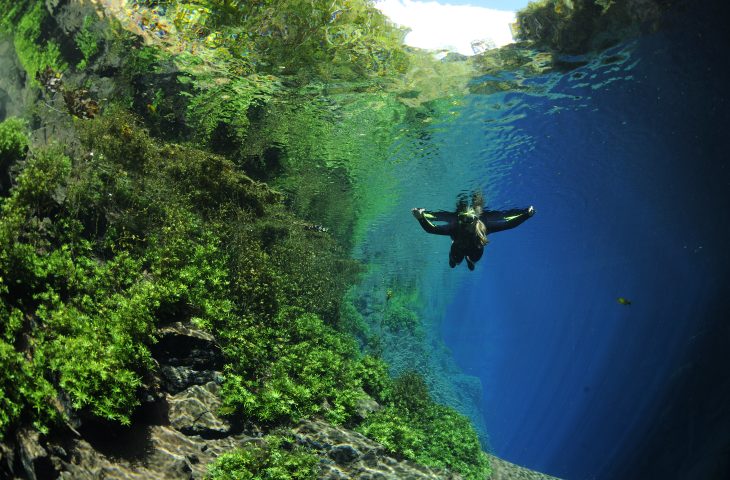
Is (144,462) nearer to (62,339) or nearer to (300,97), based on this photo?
(62,339)

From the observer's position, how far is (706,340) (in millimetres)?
23484

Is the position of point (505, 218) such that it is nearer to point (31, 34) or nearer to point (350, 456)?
point (350, 456)

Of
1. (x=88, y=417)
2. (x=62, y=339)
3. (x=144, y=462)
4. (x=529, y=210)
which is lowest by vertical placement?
(x=144, y=462)

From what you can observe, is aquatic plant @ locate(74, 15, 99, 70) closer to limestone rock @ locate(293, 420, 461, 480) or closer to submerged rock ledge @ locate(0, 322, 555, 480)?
submerged rock ledge @ locate(0, 322, 555, 480)

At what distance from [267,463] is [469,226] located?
687cm

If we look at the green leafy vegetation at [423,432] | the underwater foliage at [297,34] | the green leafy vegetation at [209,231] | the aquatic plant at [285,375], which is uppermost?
the underwater foliage at [297,34]

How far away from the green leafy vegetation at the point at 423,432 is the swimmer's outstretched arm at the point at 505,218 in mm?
5535

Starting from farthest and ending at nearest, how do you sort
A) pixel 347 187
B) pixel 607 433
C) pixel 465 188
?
pixel 607 433 < pixel 465 188 < pixel 347 187

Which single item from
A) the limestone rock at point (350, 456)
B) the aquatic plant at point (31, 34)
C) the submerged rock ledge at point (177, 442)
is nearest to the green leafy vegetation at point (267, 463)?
the submerged rock ledge at point (177, 442)

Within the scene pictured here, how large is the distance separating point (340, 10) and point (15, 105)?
1229 cm

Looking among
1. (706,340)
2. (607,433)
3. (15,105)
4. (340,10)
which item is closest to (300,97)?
(340,10)

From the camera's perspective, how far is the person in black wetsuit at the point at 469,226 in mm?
9500

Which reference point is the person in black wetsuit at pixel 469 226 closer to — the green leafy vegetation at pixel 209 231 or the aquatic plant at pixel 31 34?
the green leafy vegetation at pixel 209 231

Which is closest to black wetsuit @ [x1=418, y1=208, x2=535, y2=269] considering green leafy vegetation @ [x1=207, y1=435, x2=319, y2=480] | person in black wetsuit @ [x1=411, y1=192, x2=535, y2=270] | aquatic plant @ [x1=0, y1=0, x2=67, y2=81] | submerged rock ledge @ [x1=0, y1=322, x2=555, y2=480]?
person in black wetsuit @ [x1=411, y1=192, x2=535, y2=270]
